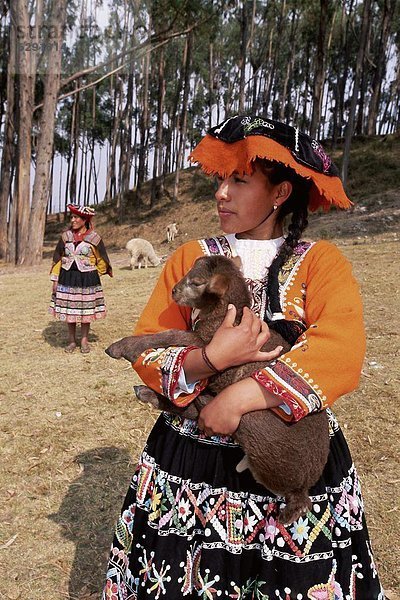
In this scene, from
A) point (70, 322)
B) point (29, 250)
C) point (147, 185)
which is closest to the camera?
point (70, 322)

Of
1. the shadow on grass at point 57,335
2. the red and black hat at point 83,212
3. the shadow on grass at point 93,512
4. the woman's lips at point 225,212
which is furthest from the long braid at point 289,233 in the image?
the shadow on grass at point 57,335

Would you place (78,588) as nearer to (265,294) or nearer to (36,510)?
(36,510)

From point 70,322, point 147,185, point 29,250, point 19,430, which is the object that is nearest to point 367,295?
point 70,322

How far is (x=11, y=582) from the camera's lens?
3.21 metres

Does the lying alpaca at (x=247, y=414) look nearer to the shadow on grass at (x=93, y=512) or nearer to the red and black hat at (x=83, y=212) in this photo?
the shadow on grass at (x=93, y=512)

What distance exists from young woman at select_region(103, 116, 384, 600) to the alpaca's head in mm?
130

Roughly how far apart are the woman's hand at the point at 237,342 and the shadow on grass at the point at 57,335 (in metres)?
6.91

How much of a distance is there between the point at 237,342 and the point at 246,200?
68 centimetres

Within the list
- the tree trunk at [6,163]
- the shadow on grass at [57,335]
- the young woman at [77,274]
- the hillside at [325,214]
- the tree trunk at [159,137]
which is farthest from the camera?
the tree trunk at [159,137]

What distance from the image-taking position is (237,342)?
179cm

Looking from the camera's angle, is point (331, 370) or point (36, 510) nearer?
point (331, 370)

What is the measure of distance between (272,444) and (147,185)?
3624 centimetres

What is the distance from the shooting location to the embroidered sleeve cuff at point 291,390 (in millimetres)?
1688

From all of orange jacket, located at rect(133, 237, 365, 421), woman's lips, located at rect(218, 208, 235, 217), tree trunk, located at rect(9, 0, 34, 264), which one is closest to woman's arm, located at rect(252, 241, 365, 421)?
orange jacket, located at rect(133, 237, 365, 421)
